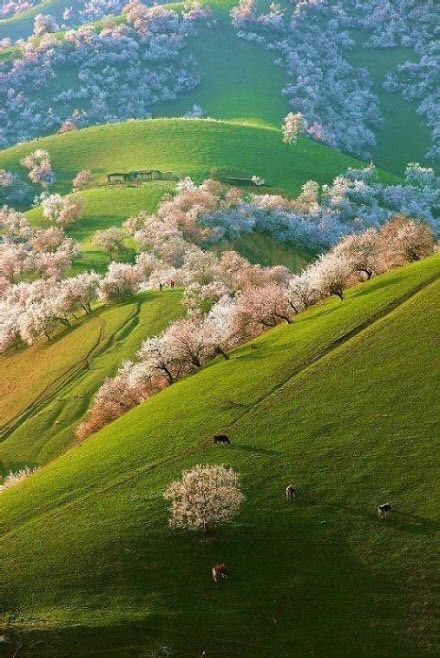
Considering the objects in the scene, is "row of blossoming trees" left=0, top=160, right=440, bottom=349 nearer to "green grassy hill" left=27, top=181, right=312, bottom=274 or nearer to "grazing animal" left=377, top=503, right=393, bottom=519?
"green grassy hill" left=27, top=181, right=312, bottom=274

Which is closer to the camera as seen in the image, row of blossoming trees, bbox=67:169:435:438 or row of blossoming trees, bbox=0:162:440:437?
row of blossoming trees, bbox=67:169:435:438

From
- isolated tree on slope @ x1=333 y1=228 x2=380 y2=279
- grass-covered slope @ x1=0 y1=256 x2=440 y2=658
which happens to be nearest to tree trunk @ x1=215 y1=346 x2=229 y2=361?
grass-covered slope @ x1=0 y1=256 x2=440 y2=658

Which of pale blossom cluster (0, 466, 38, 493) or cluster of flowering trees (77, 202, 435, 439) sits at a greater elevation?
cluster of flowering trees (77, 202, 435, 439)

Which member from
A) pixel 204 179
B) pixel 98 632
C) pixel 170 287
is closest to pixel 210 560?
pixel 98 632

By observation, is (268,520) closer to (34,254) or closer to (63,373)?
(63,373)

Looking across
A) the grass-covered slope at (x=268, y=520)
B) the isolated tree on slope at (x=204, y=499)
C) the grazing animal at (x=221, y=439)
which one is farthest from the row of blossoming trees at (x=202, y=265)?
the isolated tree on slope at (x=204, y=499)

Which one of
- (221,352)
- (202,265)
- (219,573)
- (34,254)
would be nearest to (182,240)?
(202,265)
